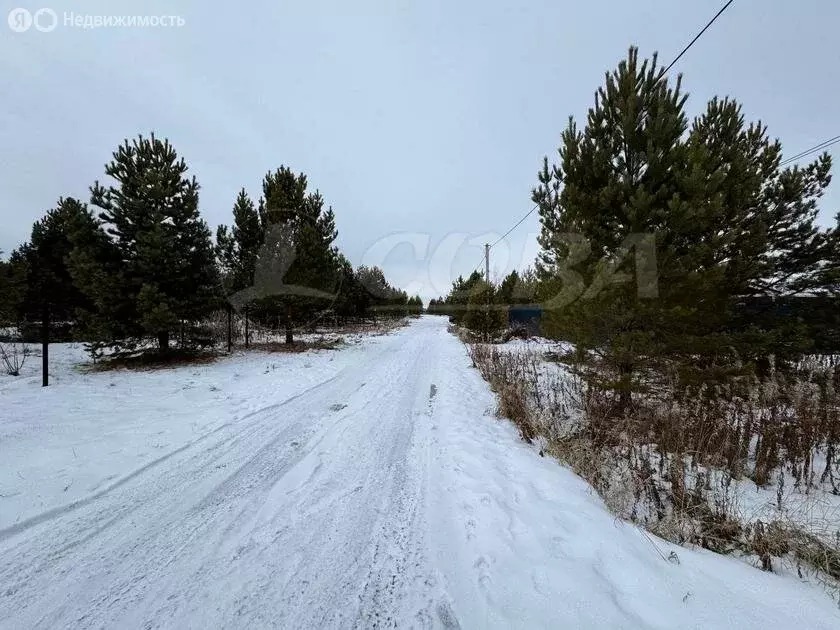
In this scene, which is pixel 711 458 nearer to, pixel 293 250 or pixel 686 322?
pixel 686 322

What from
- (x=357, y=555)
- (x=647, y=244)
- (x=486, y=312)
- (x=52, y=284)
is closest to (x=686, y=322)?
(x=647, y=244)

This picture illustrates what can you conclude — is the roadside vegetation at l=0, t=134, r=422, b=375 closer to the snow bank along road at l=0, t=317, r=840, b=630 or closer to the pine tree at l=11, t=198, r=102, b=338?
the pine tree at l=11, t=198, r=102, b=338

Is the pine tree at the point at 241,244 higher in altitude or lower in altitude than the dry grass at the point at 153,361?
higher

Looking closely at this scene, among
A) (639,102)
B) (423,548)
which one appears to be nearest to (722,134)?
(639,102)

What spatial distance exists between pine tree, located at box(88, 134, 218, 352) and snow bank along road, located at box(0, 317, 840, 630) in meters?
6.18

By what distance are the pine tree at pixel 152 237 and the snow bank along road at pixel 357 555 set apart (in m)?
6.18

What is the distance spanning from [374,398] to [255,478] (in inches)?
120

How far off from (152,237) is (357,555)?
10469mm

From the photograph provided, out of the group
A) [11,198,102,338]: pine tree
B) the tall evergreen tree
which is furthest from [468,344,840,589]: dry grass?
[11,198,102,338]: pine tree

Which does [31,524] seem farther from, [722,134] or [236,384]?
[722,134]

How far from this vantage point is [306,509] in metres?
2.69

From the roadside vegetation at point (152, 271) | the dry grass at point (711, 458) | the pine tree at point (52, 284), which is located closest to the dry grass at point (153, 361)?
the roadside vegetation at point (152, 271)

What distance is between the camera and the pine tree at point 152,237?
29.0 feet

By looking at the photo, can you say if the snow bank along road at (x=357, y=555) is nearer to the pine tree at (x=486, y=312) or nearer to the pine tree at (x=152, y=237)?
the pine tree at (x=152, y=237)
